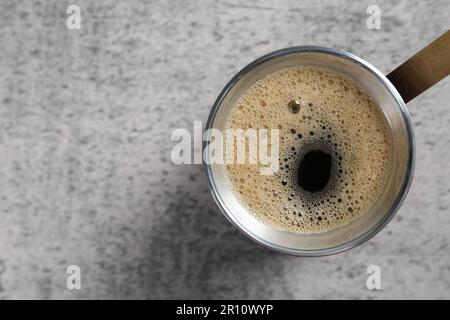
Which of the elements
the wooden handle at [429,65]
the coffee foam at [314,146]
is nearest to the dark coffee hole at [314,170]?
the coffee foam at [314,146]

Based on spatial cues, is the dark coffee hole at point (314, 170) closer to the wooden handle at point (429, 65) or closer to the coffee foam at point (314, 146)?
the coffee foam at point (314, 146)

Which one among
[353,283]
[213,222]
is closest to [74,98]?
[213,222]

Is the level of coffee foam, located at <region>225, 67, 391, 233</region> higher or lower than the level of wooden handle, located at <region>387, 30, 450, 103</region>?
lower

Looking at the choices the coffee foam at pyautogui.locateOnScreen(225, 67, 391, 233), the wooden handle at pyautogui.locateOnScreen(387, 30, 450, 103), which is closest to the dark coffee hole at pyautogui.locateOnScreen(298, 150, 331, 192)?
the coffee foam at pyautogui.locateOnScreen(225, 67, 391, 233)

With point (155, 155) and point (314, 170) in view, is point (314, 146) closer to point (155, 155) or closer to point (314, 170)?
point (314, 170)

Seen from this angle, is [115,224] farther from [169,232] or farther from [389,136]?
[389,136]

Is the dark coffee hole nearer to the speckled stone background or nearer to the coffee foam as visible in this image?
the coffee foam

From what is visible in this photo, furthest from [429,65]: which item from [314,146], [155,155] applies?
[155,155]
